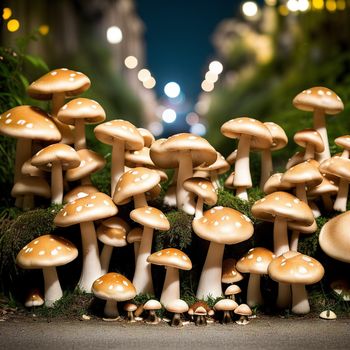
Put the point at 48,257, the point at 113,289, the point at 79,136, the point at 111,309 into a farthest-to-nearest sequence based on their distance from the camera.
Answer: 1. the point at 79,136
2. the point at 111,309
3. the point at 48,257
4. the point at 113,289

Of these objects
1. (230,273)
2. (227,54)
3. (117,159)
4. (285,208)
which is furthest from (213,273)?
(227,54)

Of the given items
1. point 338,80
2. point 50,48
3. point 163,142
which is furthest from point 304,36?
point 163,142

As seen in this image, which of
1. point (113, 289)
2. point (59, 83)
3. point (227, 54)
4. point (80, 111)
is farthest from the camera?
point (227, 54)

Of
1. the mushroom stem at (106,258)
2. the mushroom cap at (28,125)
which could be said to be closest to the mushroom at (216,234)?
the mushroom stem at (106,258)

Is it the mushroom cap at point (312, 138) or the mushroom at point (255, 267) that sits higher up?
the mushroom cap at point (312, 138)

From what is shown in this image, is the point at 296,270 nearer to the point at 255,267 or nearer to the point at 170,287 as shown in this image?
the point at 255,267

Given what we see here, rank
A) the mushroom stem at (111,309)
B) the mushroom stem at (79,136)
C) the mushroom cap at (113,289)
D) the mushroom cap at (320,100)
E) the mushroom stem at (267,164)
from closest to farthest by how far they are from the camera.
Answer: the mushroom cap at (113,289) < the mushroom stem at (111,309) < the mushroom cap at (320,100) < the mushroom stem at (79,136) < the mushroom stem at (267,164)

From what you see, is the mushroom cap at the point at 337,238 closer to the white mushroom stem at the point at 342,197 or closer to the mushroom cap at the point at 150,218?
the white mushroom stem at the point at 342,197

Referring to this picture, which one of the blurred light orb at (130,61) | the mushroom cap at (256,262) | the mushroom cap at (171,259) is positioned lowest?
the mushroom cap at (256,262)
